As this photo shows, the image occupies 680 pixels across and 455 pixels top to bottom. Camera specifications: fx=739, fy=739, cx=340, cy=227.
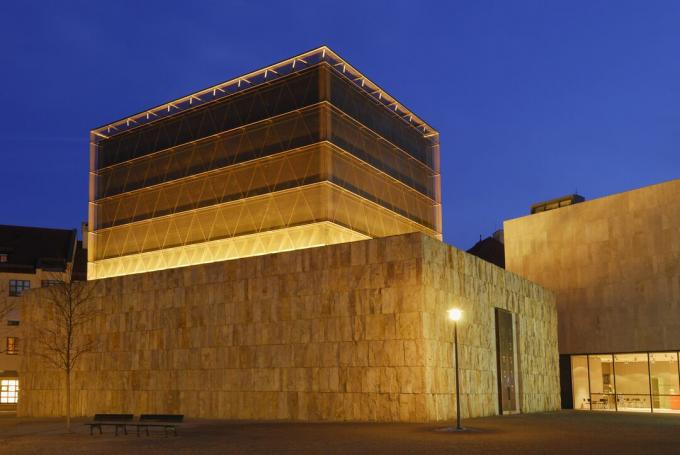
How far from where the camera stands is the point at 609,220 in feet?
133

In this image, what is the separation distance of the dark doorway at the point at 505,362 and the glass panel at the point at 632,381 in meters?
8.72

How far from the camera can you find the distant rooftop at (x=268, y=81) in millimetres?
39500

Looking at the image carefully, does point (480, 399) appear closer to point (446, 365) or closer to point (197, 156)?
point (446, 365)

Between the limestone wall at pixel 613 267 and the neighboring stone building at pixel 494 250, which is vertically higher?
the neighboring stone building at pixel 494 250

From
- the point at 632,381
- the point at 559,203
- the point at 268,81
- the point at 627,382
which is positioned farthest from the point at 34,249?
the point at 632,381

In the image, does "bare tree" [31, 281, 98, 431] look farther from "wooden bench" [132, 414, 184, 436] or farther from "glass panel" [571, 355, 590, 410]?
"glass panel" [571, 355, 590, 410]

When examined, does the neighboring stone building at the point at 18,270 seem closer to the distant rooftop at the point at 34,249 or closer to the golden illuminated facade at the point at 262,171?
the distant rooftop at the point at 34,249

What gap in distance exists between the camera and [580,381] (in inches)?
1647

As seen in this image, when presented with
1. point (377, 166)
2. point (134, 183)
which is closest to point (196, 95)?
point (134, 183)

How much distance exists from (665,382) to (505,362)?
33.8ft

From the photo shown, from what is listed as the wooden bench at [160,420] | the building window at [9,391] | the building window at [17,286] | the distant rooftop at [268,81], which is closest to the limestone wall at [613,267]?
the distant rooftop at [268,81]

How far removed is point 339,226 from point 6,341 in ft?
125

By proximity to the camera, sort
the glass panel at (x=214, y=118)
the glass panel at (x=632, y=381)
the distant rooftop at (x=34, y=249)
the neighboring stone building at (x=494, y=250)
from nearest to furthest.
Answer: the glass panel at (x=632, y=381) → the glass panel at (x=214, y=118) → the distant rooftop at (x=34, y=249) → the neighboring stone building at (x=494, y=250)

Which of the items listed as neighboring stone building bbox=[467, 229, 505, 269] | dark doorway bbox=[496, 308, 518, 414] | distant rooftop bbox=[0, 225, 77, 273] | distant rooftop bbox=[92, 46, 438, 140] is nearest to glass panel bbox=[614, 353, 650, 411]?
dark doorway bbox=[496, 308, 518, 414]
